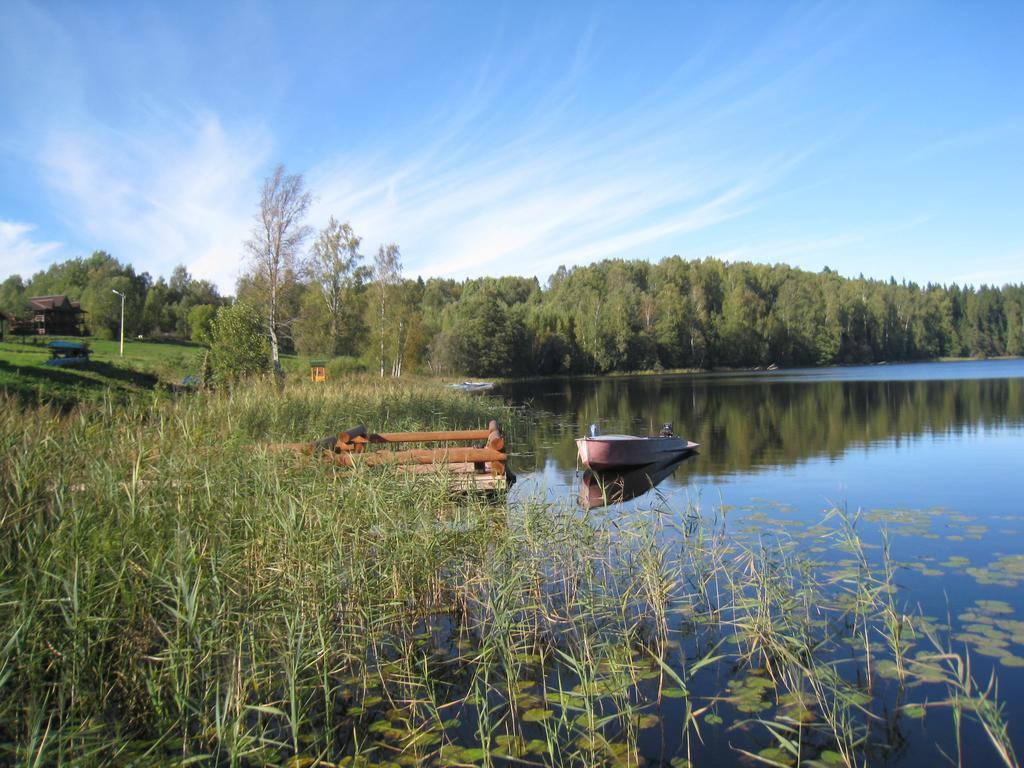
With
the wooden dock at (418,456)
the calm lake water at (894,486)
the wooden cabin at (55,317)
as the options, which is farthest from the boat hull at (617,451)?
the wooden cabin at (55,317)

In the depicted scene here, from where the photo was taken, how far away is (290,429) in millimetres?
11852

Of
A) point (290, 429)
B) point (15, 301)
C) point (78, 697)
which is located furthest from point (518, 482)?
point (15, 301)

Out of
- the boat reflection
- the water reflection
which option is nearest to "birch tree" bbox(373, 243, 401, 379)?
the water reflection

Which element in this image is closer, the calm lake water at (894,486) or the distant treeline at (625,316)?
the calm lake water at (894,486)

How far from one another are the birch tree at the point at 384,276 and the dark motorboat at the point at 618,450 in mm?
34166

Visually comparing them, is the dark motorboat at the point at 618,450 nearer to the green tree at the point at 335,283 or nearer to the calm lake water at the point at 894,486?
the calm lake water at the point at 894,486

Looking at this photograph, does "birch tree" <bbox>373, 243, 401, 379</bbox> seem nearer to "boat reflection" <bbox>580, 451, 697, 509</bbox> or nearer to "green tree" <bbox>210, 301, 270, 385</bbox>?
"green tree" <bbox>210, 301, 270, 385</bbox>

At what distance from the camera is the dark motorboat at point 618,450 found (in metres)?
14.8

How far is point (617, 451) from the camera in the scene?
15.0 meters

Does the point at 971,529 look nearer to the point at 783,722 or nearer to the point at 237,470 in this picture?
the point at 783,722

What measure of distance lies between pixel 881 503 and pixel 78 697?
11.3 metres

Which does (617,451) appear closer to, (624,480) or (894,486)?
(624,480)

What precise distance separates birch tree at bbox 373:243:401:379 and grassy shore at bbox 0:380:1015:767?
41.3m

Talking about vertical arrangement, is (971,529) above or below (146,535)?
below
